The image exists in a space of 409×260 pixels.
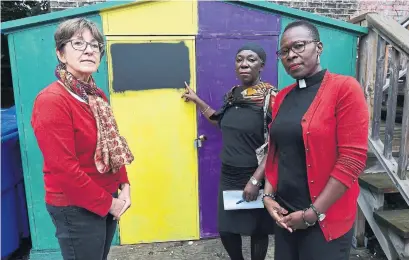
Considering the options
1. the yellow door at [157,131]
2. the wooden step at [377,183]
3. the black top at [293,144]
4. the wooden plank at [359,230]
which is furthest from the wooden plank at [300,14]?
the wooden plank at [359,230]

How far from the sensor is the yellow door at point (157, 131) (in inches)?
119

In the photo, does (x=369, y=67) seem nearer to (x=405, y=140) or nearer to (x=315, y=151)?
(x=405, y=140)

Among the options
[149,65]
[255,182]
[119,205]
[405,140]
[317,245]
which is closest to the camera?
[317,245]

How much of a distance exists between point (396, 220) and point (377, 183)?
0.36 m

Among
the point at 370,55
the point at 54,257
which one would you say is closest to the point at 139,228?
the point at 54,257

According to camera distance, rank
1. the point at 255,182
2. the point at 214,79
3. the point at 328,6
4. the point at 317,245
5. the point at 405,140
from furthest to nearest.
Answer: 1. the point at 328,6
2. the point at 214,79
3. the point at 405,140
4. the point at 255,182
5. the point at 317,245

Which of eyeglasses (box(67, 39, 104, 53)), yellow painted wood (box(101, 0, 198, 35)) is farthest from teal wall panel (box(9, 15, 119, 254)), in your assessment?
eyeglasses (box(67, 39, 104, 53))

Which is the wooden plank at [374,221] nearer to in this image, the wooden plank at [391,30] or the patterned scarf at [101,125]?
the wooden plank at [391,30]

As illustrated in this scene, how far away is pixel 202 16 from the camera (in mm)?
3041

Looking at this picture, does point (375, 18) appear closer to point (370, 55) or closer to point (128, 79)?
point (370, 55)

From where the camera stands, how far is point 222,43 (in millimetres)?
3104

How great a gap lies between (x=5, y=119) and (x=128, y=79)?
169cm

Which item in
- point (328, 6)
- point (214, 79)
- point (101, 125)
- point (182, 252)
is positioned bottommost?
point (182, 252)

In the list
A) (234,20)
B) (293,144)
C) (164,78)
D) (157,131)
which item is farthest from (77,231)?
(234,20)
